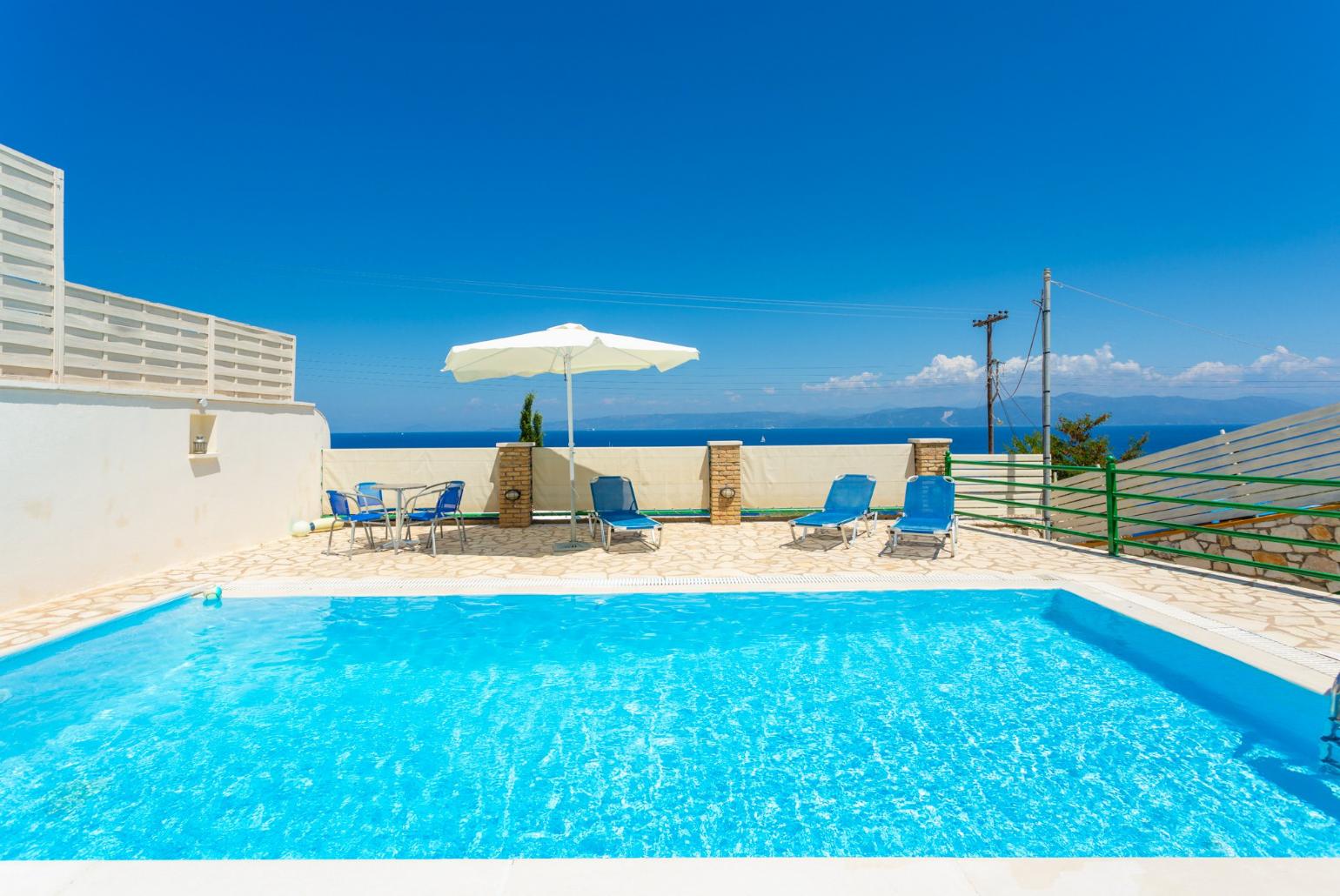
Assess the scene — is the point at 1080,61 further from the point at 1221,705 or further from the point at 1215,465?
the point at 1221,705

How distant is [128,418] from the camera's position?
6883 mm

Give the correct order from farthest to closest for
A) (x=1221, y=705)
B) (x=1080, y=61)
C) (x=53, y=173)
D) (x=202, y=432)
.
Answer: (x=1080, y=61) → (x=202, y=432) → (x=53, y=173) → (x=1221, y=705)

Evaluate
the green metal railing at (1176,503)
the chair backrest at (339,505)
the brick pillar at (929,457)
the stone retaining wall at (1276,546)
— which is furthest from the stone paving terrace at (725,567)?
the stone retaining wall at (1276,546)

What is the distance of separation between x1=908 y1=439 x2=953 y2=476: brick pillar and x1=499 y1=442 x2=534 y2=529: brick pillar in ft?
22.7

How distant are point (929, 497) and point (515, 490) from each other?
6.64 metres

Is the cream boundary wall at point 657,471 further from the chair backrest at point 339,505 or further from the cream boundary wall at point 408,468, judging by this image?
the chair backrest at point 339,505

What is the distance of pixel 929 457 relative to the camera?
432 inches

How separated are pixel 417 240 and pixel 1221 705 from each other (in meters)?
26.9

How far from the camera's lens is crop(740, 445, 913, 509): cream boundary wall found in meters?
11.0

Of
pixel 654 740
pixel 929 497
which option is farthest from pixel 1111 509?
pixel 654 740

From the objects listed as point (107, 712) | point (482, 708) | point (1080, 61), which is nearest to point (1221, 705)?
point (482, 708)

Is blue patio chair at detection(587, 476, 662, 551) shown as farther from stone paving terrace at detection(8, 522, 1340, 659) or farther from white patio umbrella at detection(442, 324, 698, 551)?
white patio umbrella at detection(442, 324, 698, 551)

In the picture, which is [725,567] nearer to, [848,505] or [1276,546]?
[848,505]

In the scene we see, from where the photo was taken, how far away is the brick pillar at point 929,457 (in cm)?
1096
